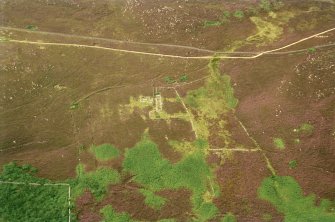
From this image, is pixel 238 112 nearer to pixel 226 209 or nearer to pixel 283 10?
pixel 226 209

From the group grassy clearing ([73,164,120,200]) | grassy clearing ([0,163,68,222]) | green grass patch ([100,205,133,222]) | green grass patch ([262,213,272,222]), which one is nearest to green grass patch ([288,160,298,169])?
green grass patch ([262,213,272,222])

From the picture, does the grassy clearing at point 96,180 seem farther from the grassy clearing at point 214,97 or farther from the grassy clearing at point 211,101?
the grassy clearing at point 214,97

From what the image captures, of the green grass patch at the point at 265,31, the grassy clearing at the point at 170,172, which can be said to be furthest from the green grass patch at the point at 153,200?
the green grass patch at the point at 265,31

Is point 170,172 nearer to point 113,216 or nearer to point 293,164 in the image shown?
point 113,216

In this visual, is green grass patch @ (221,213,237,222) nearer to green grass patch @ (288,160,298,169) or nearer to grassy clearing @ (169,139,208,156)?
grassy clearing @ (169,139,208,156)

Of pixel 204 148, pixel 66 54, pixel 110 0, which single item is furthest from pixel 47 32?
pixel 204 148
